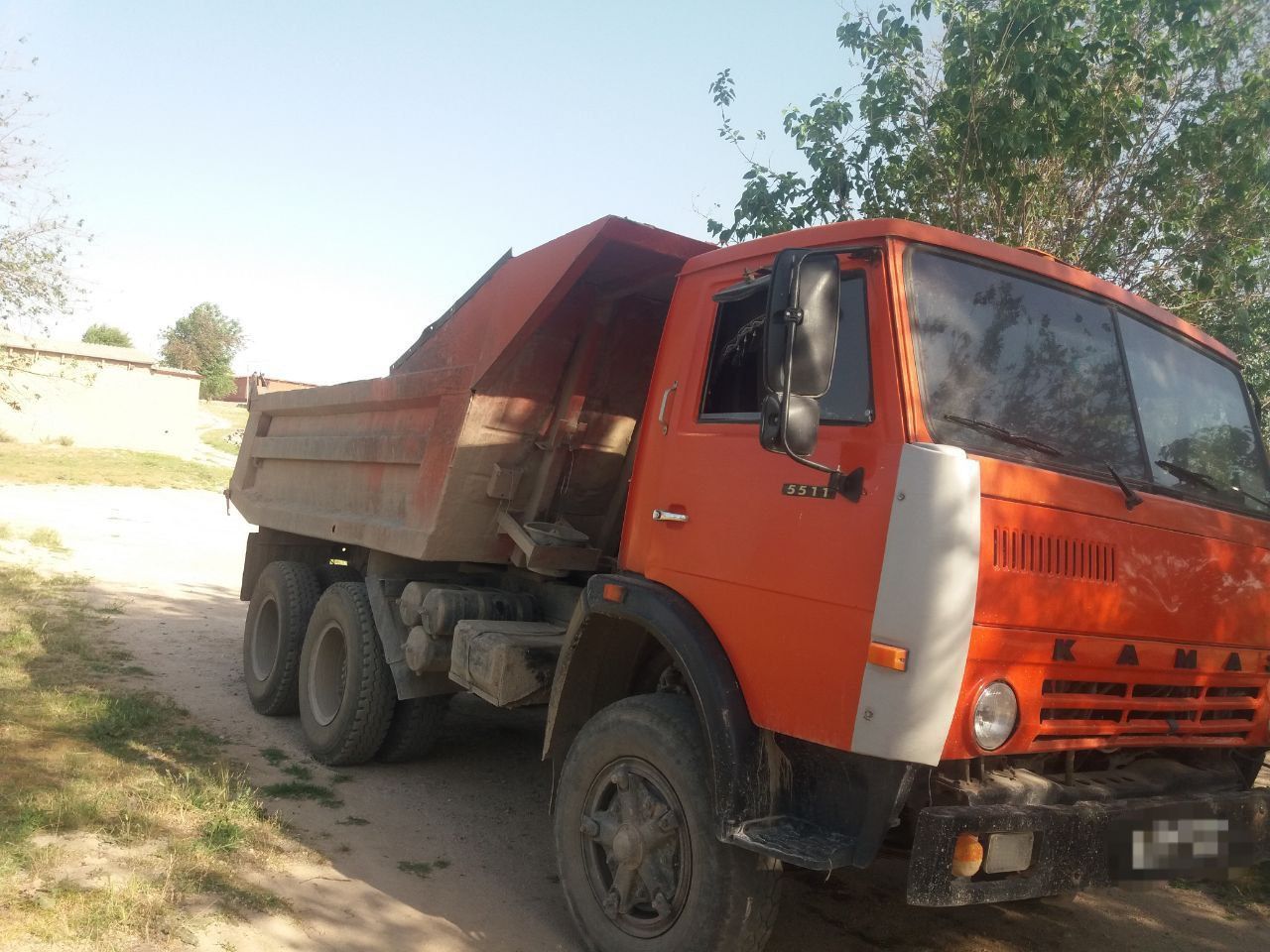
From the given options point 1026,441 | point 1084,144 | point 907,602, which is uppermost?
point 1084,144

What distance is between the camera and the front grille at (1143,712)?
2.79m

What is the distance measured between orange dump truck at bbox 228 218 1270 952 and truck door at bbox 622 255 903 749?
0.01m

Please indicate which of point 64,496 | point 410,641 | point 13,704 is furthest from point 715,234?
point 64,496

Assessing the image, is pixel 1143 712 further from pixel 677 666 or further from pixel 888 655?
pixel 677 666

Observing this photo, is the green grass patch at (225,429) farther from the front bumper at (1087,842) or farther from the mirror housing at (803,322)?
the front bumper at (1087,842)

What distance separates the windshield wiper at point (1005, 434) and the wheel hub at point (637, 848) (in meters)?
1.47

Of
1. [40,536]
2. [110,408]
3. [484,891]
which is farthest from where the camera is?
[110,408]

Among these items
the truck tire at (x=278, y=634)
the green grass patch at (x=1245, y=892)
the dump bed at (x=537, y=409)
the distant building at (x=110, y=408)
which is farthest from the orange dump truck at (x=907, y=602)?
the distant building at (x=110, y=408)

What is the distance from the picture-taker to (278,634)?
6.60 m

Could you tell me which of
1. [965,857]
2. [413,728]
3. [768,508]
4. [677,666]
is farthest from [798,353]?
[413,728]

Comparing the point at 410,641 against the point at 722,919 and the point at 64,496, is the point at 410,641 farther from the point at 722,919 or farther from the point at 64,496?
the point at 64,496

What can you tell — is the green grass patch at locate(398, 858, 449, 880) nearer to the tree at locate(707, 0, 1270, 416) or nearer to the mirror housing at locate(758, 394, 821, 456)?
the mirror housing at locate(758, 394, 821, 456)

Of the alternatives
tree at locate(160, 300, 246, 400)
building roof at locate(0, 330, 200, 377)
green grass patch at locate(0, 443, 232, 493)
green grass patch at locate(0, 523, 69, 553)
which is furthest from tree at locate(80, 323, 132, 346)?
green grass patch at locate(0, 523, 69, 553)

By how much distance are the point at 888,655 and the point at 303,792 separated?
11.7ft
